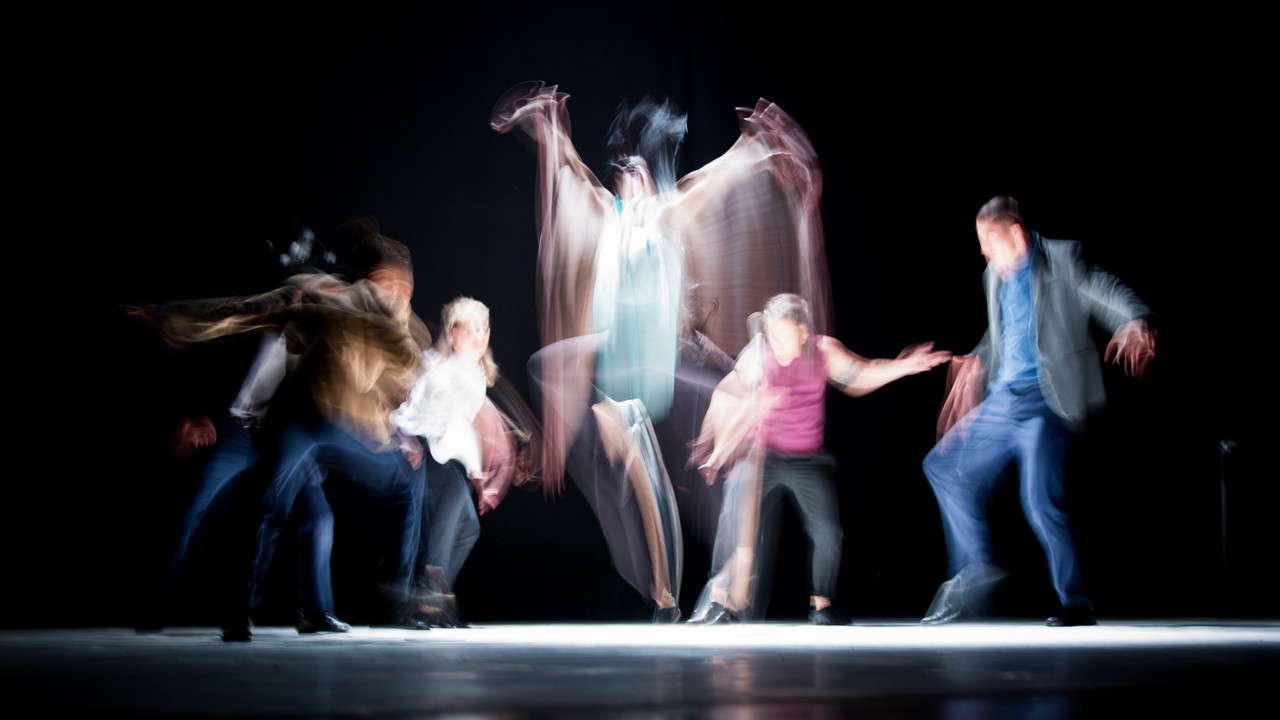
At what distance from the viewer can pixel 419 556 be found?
14.9 feet

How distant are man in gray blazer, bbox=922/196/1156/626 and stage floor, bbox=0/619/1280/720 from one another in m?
0.57

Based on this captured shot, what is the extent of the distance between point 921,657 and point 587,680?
1.04 meters

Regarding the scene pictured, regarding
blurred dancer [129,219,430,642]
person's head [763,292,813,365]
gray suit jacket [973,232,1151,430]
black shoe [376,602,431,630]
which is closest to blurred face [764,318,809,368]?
person's head [763,292,813,365]

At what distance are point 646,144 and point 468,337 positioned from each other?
164 centimetres

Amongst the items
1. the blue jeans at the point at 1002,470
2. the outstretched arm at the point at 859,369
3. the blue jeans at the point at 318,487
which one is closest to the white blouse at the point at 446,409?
the blue jeans at the point at 318,487

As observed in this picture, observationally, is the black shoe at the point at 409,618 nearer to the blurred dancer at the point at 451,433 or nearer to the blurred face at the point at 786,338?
the blurred dancer at the point at 451,433

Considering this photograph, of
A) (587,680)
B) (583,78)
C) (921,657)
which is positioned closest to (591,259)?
(583,78)

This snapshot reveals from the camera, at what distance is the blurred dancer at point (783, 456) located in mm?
4789

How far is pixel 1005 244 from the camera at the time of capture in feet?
15.3

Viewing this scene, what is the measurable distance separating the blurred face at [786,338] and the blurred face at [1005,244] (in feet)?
2.73

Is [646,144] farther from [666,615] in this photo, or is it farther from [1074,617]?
[1074,617]

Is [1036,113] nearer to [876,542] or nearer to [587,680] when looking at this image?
[876,542]

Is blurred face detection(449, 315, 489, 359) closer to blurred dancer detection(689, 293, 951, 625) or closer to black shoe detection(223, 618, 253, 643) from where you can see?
blurred dancer detection(689, 293, 951, 625)

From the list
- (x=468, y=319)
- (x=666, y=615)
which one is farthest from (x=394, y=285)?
(x=666, y=615)
